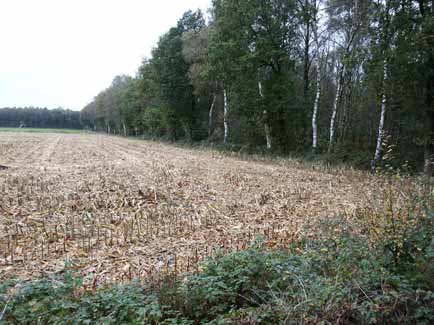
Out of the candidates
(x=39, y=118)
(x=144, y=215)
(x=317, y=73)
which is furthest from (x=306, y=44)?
(x=39, y=118)

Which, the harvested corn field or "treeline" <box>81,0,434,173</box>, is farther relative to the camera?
"treeline" <box>81,0,434,173</box>

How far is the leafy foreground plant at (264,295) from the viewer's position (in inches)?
106

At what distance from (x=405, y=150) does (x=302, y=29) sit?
995cm

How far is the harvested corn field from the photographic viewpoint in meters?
4.71

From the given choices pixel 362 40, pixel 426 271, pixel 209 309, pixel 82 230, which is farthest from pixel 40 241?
pixel 362 40

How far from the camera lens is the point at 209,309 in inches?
123

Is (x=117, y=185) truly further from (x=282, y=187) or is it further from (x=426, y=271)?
(x=426, y=271)

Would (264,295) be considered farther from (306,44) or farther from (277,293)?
(306,44)

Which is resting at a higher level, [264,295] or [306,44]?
[306,44]

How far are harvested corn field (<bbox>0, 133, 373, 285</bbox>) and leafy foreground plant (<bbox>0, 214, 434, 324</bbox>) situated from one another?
0.78 metres

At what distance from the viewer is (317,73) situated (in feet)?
71.2

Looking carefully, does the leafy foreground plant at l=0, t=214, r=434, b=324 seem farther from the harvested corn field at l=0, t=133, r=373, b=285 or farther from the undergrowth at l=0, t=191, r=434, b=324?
the harvested corn field at l=0, t=133, r=373, b=285

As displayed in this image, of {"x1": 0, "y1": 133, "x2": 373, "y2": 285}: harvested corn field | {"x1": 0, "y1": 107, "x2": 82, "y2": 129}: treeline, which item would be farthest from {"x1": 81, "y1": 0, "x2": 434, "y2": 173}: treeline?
{"x1": 0, "y1": 107, "x2": 82, "y2": 129}: treeline

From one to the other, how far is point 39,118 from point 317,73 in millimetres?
115780
